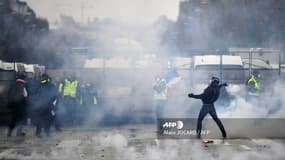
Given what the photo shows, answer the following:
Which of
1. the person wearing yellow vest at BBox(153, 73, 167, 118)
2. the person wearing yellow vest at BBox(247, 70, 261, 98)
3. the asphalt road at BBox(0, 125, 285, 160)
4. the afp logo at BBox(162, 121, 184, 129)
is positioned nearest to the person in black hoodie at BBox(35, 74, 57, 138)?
the asphalt road at BBox(0, 125, 285, 160)

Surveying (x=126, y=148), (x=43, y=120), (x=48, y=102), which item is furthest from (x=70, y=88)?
(x=126, y=148)

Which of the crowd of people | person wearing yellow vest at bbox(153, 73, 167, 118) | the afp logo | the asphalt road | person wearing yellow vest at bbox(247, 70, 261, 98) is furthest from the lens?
person wearing yellow vest at bbox(247, 70, 261, 98)


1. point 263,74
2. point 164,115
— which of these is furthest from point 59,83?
point 263,74

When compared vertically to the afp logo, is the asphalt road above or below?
below

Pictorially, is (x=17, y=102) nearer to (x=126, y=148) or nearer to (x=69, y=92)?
(x=69, y=92)

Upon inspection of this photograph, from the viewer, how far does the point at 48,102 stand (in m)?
14.6

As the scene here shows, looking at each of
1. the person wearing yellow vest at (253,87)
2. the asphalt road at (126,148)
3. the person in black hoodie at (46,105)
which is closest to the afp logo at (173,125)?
the asphalt road at (126,148)

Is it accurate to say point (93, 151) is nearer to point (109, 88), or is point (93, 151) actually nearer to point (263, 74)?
point (109, 88)

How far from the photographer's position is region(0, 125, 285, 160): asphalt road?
10.6 m

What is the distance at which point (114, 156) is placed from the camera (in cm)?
1059

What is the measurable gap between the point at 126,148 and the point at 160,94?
215 inches

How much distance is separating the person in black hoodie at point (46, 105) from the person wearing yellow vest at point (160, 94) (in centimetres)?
363

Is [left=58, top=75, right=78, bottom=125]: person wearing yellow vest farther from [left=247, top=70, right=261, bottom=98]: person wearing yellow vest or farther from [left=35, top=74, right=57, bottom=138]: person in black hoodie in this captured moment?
[left=247, top=70, right=261, bottom=98]: person wearing yellow vest

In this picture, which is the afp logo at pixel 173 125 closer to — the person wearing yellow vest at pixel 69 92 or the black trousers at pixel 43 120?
the black trousers at pixel 43 120
